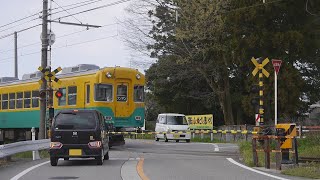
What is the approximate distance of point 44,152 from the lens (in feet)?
70.4

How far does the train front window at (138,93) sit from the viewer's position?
25984 mm

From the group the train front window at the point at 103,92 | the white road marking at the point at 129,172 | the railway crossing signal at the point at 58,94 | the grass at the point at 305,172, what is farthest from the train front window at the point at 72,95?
the grass at the point at 305,172

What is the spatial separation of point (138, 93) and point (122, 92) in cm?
109

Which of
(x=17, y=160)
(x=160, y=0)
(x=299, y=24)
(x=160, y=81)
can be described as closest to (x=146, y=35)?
(x=160, y=0)

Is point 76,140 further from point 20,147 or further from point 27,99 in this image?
point 27,99

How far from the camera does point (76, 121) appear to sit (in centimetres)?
1590

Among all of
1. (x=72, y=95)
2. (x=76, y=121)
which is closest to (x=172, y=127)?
(x=72, y=95)

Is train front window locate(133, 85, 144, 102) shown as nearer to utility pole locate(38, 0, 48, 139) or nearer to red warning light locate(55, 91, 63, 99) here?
red warning light locate(55, 91, 63, 99)

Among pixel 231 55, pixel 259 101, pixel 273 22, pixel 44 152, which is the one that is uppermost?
pixel 273 22

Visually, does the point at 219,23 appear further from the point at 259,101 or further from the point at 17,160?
the point at 17,160

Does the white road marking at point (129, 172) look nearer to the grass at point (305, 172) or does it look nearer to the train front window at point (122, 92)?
the grass at point (305, 172)

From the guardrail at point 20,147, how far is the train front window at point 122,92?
19.5ft

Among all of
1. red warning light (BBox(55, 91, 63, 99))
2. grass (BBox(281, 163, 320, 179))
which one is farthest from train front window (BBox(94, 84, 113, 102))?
grass (BBox(281, 163, 320, 179))

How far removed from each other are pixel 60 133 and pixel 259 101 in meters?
10.2
